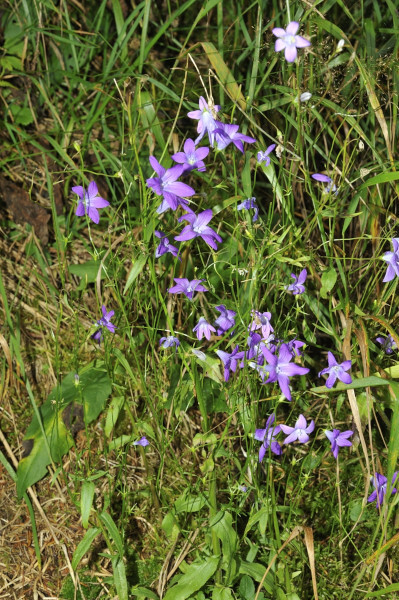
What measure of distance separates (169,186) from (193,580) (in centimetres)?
114

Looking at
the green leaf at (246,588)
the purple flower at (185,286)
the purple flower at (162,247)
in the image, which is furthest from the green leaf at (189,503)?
the purple flower at (162,247)

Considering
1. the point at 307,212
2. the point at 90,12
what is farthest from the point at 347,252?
the point at 90,12

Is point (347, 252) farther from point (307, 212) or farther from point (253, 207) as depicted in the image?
point (253, 207)

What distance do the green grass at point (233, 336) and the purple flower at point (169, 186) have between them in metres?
0.06

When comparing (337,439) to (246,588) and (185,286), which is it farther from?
(185,286)

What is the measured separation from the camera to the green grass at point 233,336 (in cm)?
197

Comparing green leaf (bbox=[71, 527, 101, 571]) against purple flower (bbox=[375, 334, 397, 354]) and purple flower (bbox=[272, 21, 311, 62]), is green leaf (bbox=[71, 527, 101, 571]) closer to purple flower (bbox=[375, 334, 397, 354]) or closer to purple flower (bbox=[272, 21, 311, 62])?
purple flower (bbox=[375, 334, 397, 354])

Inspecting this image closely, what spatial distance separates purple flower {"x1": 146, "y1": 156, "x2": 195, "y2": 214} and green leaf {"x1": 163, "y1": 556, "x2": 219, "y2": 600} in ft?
3.46

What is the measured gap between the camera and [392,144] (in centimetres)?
225

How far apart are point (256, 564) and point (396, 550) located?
516 millimetres

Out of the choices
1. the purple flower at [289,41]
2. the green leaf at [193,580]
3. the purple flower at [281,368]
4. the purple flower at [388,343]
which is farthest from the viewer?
the purple flower at [388,343]

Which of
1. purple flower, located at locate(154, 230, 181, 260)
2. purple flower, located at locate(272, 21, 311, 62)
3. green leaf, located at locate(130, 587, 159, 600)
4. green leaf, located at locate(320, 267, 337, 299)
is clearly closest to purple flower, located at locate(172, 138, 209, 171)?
purple flower, located at locate(154, 230, 181, 260)

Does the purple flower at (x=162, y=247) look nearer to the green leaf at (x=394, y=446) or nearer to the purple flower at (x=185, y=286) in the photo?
the purple flower at (x=185, y=286)

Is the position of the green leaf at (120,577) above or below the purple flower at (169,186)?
below
